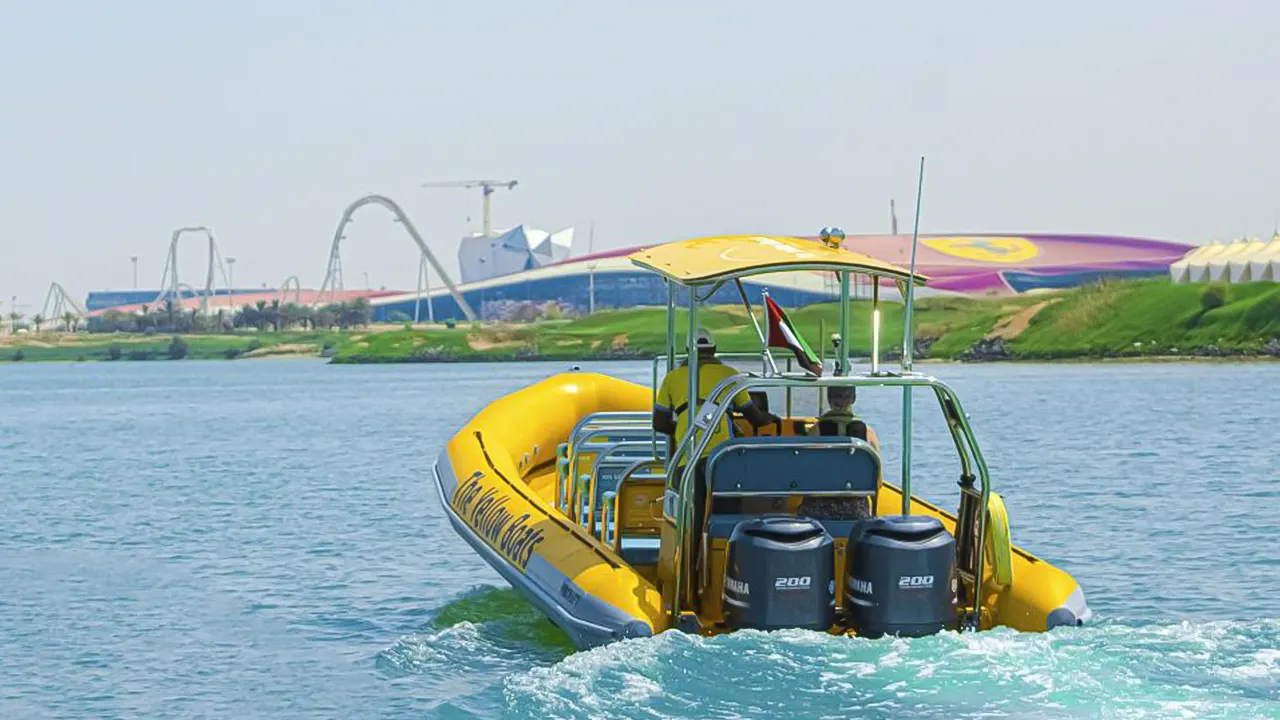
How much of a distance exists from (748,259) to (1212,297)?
8811 cm

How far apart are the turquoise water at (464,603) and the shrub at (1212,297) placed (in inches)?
2206

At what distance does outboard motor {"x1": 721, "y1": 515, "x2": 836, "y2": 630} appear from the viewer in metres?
8.95

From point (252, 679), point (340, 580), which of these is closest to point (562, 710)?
point (252, 679)

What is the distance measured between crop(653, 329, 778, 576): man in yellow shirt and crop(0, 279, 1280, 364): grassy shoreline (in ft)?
200

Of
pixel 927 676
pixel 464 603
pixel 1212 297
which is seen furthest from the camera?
pixel 1212 297

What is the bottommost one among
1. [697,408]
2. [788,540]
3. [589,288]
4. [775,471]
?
[788,540]

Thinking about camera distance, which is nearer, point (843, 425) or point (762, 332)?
point (843, 425)

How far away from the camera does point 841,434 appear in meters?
9.88

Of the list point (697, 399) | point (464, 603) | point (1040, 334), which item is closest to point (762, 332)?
point (697, 399)

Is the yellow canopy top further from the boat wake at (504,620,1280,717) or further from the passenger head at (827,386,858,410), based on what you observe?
the boat wake at (504,620,1280,717)

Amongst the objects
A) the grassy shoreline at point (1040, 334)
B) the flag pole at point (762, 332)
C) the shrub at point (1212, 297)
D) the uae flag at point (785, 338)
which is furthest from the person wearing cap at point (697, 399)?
the shrub at point (1212, 297)

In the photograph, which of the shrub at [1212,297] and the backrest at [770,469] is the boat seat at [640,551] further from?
the shrub at [1212,297]

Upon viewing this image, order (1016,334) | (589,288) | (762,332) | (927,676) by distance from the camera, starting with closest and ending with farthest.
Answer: (927,676)
(762,332)
(1016,334)
(589,288)

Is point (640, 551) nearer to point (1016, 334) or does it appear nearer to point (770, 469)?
point (770, 469)
